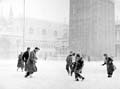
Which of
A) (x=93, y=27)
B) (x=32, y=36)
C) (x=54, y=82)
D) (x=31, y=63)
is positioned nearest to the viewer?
(x=54, y=82)

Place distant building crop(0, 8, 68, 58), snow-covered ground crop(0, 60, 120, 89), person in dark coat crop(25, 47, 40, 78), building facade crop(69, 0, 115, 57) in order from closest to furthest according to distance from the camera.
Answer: snow-covered ground crop(0, 60, 120, 89) < person in dark coat crop(25, 47, 40, 78) < building facade crop(69, 0, 115, 57) < distant building crop(0, 8, 68, 58)

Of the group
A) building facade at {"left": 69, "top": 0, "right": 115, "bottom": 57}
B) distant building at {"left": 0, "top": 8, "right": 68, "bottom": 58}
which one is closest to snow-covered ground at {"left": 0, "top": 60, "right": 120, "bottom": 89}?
building facade at {"left": 69, "top": 0, "right": 115, "bottom": 57}

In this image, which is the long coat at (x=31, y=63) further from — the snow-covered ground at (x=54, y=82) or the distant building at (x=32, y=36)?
the distant building at (x=32, y=36)

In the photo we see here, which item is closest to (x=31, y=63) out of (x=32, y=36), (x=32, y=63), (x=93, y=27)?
(x=32, y=63)

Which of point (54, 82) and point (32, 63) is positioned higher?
point (32, 63)

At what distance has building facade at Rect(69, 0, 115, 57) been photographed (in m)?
31.2

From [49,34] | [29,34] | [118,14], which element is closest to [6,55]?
[29,34]

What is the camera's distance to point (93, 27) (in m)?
31.3

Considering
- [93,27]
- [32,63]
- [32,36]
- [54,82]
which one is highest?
[93,27]

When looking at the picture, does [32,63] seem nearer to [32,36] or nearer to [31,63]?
[31,63]

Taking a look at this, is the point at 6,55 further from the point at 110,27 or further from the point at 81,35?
the point at 110,27

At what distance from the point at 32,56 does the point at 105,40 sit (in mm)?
24631

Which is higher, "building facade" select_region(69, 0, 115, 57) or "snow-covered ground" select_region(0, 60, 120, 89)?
"building facade" select_region(69, 0, 115, 57)

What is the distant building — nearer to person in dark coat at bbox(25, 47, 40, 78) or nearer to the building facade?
the building facade
